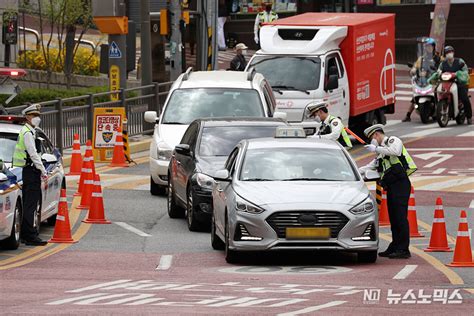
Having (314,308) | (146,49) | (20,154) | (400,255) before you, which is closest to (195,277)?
(314,308)

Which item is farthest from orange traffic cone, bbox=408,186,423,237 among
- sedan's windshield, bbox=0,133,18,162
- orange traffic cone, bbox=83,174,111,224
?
sedan's windshield, bbox=0,133,18,162

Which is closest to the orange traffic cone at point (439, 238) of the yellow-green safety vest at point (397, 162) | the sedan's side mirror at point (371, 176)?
the yellow-green safety vest at point (397, 162)

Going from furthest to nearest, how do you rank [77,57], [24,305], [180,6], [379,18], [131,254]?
1. [77,57]
2. [180,6]
3. [379,18]
4. [131,254]
5. [24,305]

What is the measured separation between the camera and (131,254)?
19.2 m

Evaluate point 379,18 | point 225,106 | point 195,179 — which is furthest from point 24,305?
point 379,18

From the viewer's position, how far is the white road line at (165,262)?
1773 cm

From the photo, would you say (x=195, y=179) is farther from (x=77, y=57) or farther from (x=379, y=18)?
→ (x=77, y=57)

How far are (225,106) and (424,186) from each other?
3.76 m

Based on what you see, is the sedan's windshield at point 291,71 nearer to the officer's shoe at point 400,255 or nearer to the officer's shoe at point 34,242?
the officer's shoe at point 34,242

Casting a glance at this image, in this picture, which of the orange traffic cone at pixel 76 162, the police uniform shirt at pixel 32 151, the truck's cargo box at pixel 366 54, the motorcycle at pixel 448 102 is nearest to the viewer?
the police uniform shirt at pixel 32 151

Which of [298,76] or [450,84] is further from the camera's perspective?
[450,84]

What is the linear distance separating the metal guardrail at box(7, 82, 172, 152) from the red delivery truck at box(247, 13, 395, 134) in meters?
3.41

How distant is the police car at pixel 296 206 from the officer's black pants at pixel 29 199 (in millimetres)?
2468

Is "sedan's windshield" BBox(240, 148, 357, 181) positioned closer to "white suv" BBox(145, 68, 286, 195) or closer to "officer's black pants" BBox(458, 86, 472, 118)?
"white suv" BBox(145, 68, 286, 195)
